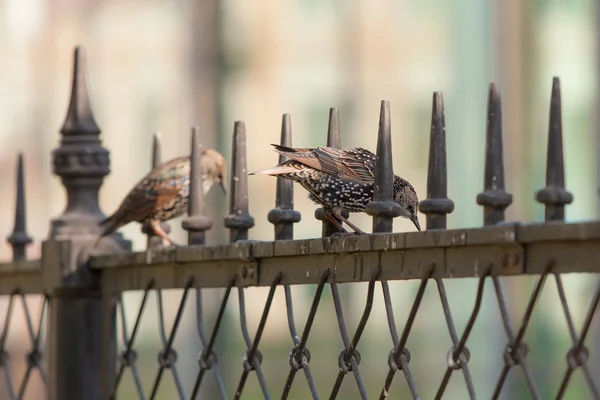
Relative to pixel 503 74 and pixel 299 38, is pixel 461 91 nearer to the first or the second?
pixel 503 74

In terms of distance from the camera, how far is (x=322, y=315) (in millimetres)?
11516

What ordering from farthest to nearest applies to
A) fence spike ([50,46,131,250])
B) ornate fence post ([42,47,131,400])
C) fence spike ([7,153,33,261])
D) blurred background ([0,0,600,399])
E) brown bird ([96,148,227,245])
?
blurred background ([0,0,600,399]) < brown bird ([96,148,227,245]) < fence spike ([7,153,33,261]) < fence spike ([50,46,131,250]) < ornate fence post ([42,47,131,400])


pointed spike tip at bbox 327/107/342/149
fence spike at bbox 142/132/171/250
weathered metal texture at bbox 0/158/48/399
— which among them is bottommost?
weathered metal texture at bbox 0/158/48/399

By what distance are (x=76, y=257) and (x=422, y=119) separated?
847cm

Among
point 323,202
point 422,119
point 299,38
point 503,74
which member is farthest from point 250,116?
point 323,202

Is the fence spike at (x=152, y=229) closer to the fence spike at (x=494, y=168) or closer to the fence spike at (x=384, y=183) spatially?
the fence spike at (x=384, y=183)

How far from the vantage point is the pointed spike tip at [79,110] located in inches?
147

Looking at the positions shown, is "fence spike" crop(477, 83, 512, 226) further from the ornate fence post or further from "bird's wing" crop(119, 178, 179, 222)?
"bird's wing" crop(119, 178, 179, 222)

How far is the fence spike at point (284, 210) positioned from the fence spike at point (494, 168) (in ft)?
2.24

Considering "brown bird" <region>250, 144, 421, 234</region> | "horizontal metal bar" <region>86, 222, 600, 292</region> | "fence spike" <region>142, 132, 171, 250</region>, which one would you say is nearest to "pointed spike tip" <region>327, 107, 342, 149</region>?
"brown bird" <region>250, 144, 421, 234</region>

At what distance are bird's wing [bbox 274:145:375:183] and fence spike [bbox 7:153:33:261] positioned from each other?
1064 millimetres

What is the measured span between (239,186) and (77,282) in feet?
2.41

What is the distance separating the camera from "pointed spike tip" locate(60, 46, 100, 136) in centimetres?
372

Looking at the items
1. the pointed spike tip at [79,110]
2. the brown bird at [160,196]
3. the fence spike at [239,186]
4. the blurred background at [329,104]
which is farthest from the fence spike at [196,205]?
the blurred background at [329,104]
